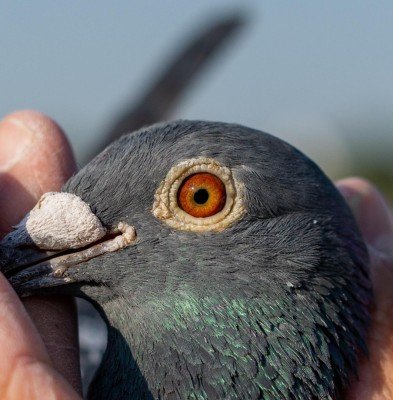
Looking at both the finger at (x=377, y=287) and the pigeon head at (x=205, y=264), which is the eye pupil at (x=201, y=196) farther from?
the finger at (x=377, y=287)

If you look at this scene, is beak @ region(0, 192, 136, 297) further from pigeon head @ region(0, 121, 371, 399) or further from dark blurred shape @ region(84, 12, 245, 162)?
dark blurred shape @ region(84, 12, 245, 162)

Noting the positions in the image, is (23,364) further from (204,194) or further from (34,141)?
(34,141)

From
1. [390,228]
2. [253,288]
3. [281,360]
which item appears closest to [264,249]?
[253,288]

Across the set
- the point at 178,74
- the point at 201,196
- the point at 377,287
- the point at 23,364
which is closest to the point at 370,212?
the point at 377,287

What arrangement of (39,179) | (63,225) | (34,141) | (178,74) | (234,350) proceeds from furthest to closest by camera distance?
(178,74)
(34,141)
(39,179)
(63,225)
(234,350)

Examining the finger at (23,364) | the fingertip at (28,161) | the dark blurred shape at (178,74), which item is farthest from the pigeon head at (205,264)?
the dark blurred shape at (178,74)

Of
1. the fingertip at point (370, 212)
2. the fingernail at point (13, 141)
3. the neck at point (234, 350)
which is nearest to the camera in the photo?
the neck at point (234, 350)

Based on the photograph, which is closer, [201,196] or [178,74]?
[201,196]

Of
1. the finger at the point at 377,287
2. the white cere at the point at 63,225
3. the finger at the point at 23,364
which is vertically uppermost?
the finger at the point at 377,287
